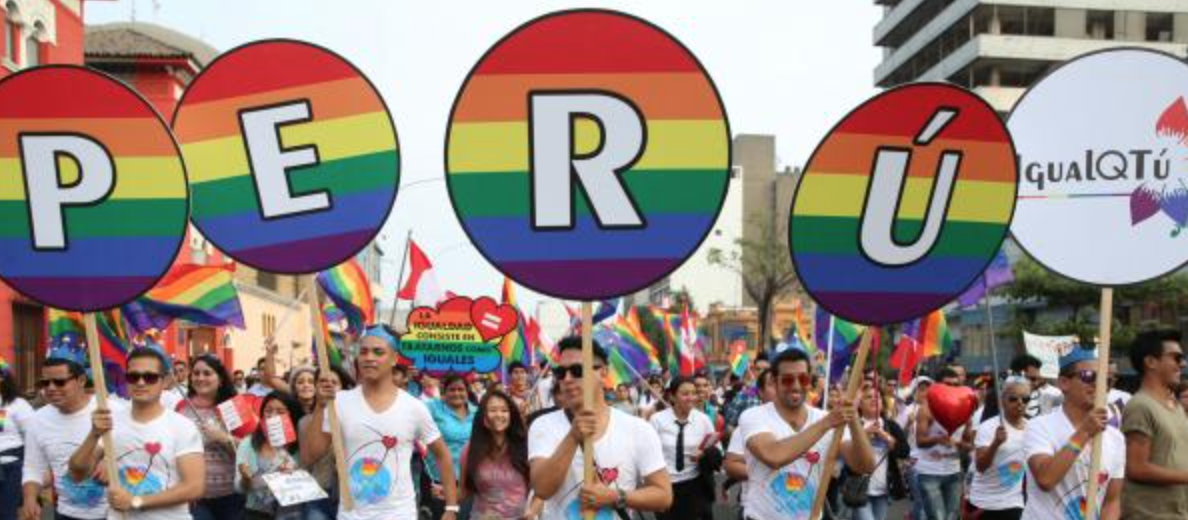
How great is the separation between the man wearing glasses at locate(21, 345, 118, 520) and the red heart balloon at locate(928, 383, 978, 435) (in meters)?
6.72

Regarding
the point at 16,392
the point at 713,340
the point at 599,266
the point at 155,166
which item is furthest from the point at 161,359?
the point at 713,340

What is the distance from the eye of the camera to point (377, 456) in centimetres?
→ 713

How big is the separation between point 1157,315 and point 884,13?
38086 mm

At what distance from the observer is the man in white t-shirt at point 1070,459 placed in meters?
6.72

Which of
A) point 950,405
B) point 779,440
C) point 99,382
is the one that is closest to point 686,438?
point 950,405

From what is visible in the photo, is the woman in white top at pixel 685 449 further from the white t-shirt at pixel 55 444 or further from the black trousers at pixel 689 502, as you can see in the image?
the white t-shirt at pixel 55 444

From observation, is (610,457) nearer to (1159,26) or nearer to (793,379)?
(793,379)

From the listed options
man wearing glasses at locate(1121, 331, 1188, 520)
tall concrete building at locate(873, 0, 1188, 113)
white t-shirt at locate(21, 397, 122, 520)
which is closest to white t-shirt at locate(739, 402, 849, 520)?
man wearing glasses at locate(1121, 331, 1188, 520)

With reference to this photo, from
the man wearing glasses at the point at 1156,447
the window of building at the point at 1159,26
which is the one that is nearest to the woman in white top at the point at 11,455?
the man wearing glasses at the point at 1156,447

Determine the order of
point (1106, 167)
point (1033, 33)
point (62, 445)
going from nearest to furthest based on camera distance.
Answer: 1. point (1106, 167)
2. point (62, 445)
3. point (1033, 33)

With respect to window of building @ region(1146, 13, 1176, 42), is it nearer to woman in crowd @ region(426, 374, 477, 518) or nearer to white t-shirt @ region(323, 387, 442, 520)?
woman in crowd @ region(426, 374, 477, 518)

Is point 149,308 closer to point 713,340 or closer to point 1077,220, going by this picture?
point 1077,220

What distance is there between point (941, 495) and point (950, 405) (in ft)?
3.41

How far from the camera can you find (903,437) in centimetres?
1197
